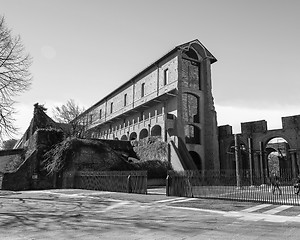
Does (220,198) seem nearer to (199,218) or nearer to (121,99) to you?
(199,218)

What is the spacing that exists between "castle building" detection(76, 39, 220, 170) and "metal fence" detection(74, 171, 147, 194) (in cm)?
1000

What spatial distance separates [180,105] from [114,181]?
15868 mm

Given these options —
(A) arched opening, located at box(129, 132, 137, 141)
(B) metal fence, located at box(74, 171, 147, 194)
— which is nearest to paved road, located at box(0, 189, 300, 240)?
(B) metal fence, located at box(74, 171, 147, 194)

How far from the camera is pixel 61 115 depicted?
40.1 meters

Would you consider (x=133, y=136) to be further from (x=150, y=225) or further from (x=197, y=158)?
(x=150, y=225)

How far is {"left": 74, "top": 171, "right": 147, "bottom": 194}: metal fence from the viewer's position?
16.7m

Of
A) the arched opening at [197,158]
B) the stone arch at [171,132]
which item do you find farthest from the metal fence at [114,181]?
the arched opening at [197,158]

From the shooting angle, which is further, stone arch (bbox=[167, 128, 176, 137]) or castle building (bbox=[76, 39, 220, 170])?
castle building (bbox=[76, 39, 220, 170])

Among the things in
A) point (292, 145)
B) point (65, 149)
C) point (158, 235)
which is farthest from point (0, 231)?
point (292, 145)

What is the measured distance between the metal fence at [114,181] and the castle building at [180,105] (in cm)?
1000

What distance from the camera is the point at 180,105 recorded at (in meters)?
31.7

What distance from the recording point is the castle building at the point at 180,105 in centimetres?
3153

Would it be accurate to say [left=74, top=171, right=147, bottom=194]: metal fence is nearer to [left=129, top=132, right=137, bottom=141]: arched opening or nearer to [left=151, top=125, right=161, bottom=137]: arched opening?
[left=151, top=125, right=161, bottom=137]: arched opening

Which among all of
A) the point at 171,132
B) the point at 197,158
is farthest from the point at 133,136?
the point at 197,158
